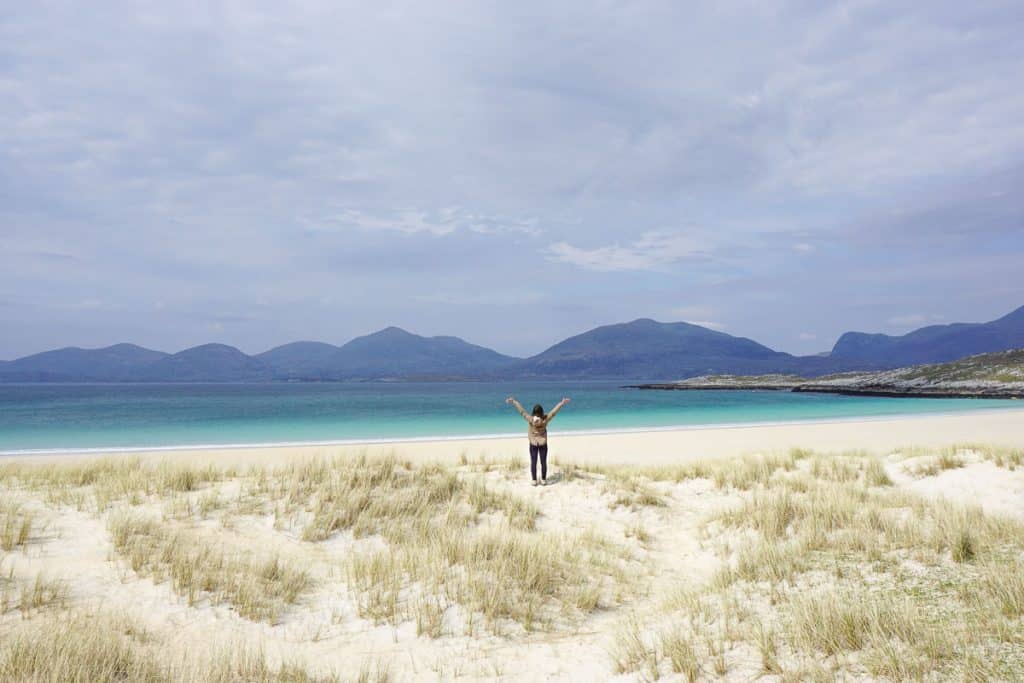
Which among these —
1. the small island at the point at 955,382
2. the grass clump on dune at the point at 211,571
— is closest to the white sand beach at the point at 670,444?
the grass clump on dune at the point at 211,571

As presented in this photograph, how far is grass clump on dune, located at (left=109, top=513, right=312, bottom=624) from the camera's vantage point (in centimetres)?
593

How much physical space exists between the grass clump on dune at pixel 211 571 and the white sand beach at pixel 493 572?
29 mm

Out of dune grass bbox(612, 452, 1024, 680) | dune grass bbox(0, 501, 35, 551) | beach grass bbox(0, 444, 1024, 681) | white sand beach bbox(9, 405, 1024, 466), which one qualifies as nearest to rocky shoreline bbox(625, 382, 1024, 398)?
white sand beach bbox(9, 405, 1024, 466)

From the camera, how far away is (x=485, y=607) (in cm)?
585

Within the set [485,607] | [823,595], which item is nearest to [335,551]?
[485,607]

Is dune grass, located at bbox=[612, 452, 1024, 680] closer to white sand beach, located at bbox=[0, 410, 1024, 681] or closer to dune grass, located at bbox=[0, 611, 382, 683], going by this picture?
white sand beach, located at bbox=[0, 410, 1024, 681]

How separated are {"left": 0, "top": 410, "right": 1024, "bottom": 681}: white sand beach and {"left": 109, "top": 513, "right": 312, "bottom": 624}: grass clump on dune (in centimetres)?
3

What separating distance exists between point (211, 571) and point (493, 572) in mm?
3203

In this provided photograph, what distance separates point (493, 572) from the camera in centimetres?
654

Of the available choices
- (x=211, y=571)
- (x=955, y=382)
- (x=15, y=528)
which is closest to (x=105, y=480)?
(x=15, y=528)

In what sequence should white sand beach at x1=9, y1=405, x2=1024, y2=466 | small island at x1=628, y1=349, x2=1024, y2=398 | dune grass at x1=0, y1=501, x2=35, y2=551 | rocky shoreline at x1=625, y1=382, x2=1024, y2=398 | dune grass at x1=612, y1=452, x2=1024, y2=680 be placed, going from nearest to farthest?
dune grass at x1=612, y1=452, x2=1024, y2=680 < dune grass at x1=0, y1=501, x2=35, y2=551 < white sand beach at x1=9, y1=405, x2=1024, y2=466 < rocky shoreline at x1=625, y1=382, x2=1024, y2=398 < small island at x1=628, y1=349, x2=1024, y2=398

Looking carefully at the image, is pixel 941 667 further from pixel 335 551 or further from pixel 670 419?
pixel 670 419

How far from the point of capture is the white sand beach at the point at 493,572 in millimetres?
4520

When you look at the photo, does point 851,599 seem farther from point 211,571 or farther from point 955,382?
point 955,382
